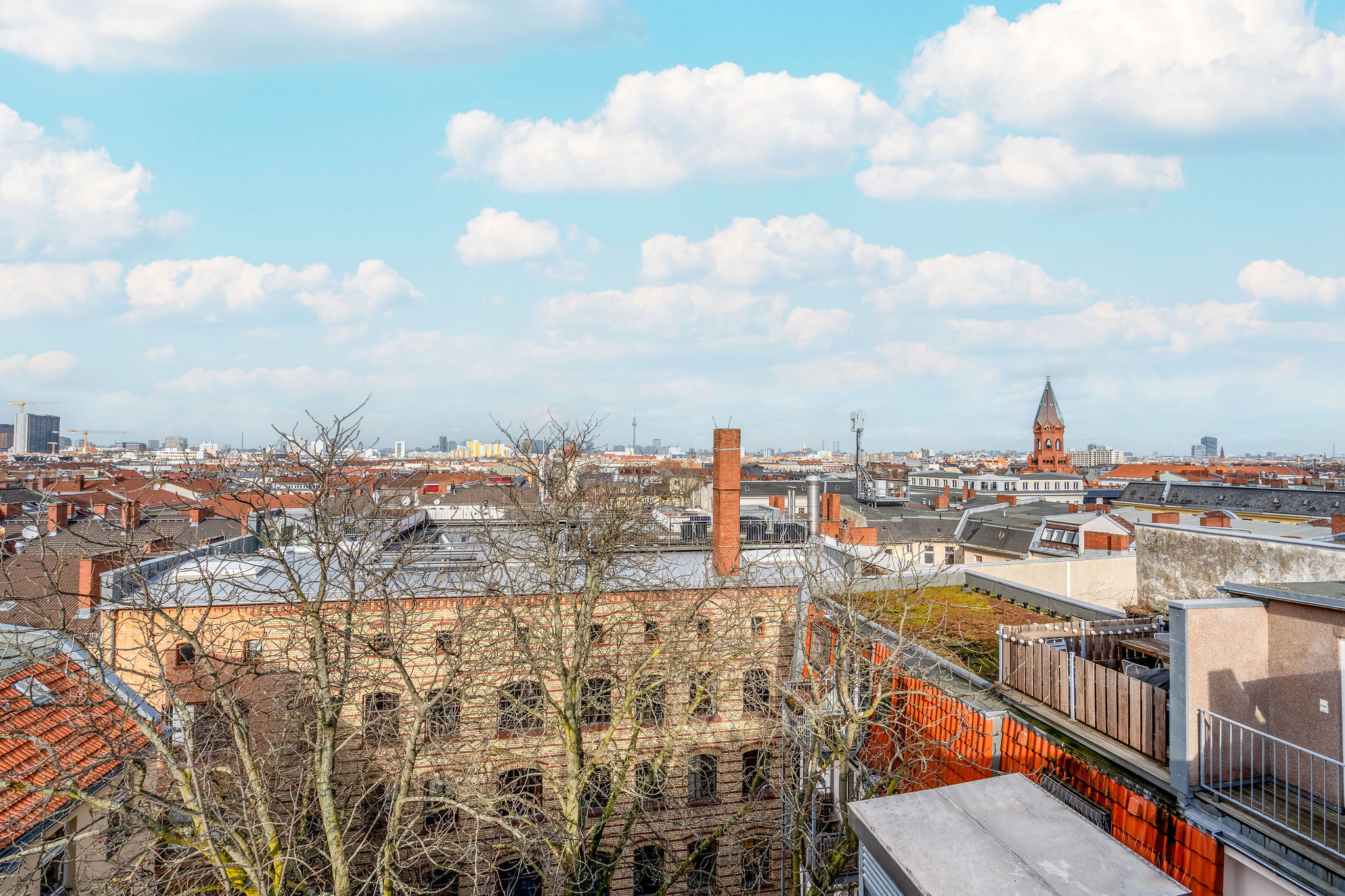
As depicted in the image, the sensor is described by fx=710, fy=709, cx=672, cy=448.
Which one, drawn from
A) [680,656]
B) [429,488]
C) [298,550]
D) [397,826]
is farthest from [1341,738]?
[429,488]

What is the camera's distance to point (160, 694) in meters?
15.2

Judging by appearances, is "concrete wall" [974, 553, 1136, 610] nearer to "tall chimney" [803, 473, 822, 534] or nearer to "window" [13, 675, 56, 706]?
"tall chimney" [803, 473, 822, 534]

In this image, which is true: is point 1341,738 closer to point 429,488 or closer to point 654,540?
point 654,540

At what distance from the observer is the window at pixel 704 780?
1747cm

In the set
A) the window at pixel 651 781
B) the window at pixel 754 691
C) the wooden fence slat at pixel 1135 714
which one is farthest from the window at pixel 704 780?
A: the wooden fence slat at pixel 1135 714

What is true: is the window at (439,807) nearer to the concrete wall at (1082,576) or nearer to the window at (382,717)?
the window at (382,717)

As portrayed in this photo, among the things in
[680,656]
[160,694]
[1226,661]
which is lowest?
[160,694]

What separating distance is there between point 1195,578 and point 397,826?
16232mm

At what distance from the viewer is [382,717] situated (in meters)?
13.0

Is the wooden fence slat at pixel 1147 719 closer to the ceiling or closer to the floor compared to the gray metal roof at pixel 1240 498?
closer to the floor

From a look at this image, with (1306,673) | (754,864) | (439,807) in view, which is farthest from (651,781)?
(1306,673)

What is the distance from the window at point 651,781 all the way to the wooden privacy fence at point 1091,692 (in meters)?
6.13

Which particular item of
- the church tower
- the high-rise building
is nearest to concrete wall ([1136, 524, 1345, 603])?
the church tower

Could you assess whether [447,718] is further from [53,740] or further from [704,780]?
[704,780]
